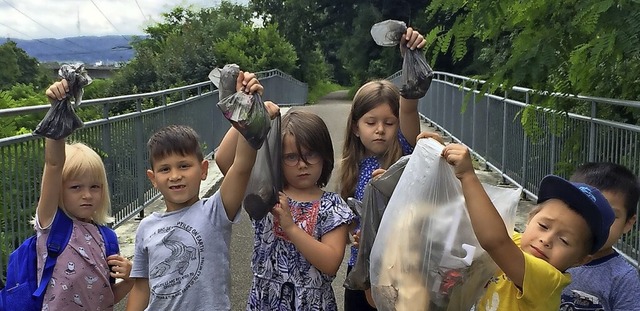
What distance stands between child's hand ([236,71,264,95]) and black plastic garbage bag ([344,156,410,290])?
51cm

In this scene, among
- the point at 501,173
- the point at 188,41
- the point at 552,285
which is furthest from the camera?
the point at 188,41

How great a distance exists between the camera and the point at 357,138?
2.95 metres

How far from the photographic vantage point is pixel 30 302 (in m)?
2.64

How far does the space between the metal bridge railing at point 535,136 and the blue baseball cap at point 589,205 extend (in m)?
2.13

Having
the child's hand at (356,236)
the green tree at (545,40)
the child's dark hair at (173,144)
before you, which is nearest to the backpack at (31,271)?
the child's dark hair at (173,144)

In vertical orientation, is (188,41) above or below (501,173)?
above

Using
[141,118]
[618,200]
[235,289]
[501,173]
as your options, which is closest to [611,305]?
[618,200]

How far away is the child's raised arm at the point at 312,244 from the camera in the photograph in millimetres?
2463

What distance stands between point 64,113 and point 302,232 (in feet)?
3.12

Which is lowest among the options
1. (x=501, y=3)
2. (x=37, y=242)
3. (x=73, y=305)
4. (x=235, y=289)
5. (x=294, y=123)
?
(x=235, y=289)

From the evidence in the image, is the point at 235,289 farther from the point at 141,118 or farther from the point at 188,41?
the point at 188,41

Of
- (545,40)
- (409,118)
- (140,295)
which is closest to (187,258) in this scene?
(140,295)

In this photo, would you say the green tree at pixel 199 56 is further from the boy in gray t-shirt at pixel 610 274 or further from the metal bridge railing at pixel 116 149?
the boy in gray t-shirt at pixel 610 274

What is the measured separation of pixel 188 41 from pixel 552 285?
25145mm
